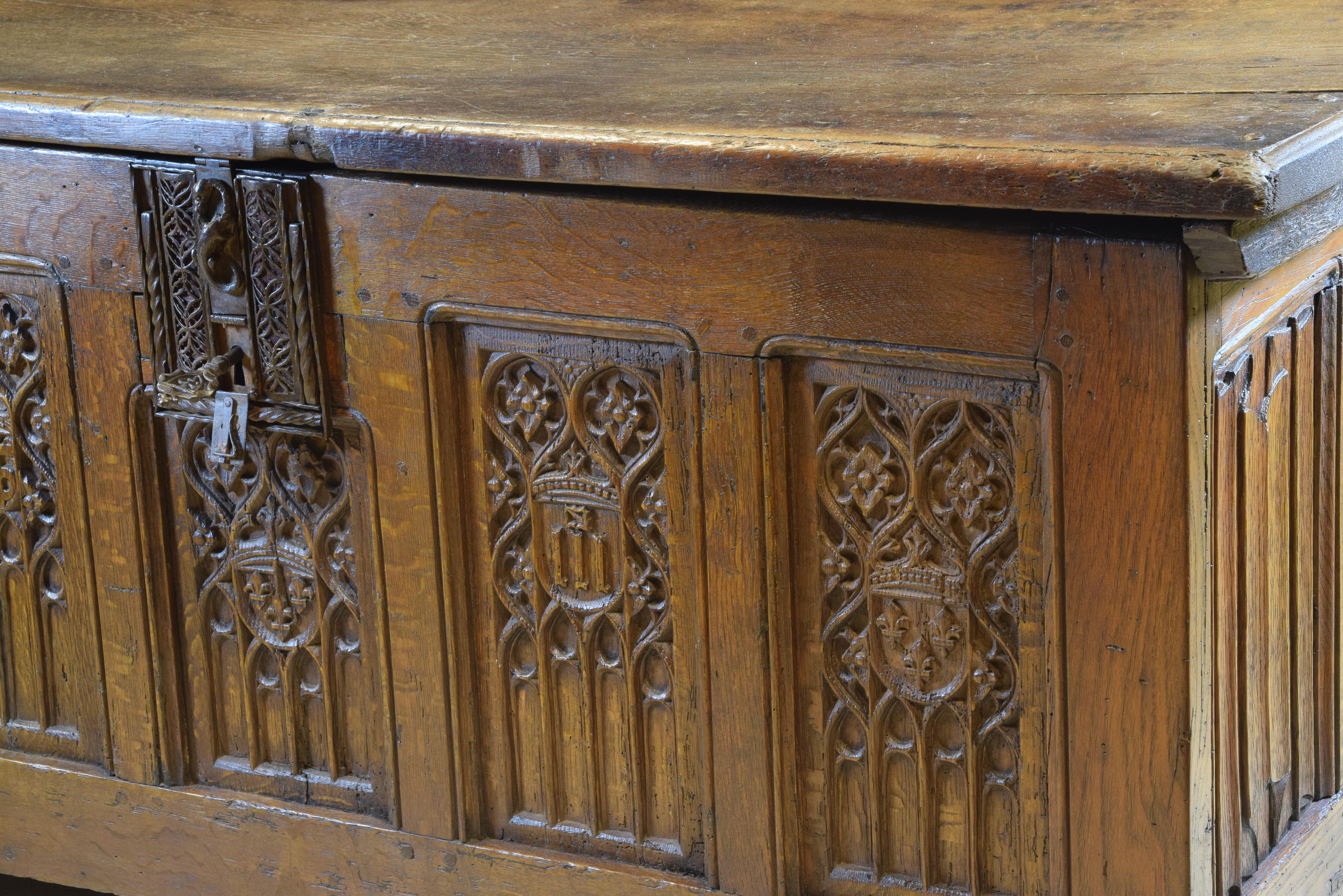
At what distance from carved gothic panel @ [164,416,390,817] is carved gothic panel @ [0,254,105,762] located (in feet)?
0.40

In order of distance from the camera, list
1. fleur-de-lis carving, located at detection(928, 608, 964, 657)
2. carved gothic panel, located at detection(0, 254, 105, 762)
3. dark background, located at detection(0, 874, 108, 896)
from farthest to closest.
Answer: dark background, located at detection(0, 874, 108, 896) < carved gothic panel, located at detection(0, 254, 105, 762) < fleur-de-lis carving, located at detection(928, 608, 964, 657)

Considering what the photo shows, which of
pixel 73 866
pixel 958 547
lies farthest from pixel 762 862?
pixel 73 866

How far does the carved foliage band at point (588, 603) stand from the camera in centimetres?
149

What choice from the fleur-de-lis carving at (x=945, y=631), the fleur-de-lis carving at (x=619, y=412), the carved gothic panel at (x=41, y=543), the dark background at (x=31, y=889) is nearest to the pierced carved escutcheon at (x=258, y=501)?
the carved gothic panel at (x=41, y=543)

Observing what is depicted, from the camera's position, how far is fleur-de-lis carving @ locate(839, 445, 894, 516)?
139cm

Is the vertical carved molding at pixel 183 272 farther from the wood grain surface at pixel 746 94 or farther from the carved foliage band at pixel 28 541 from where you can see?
the carved foliage band at pixel 28 541

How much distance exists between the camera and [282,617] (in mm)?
1684

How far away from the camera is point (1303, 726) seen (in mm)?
1542

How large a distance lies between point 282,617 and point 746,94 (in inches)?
26.6

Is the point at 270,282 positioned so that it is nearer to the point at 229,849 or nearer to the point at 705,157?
the point at 705,157

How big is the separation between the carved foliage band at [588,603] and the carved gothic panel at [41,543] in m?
0.48

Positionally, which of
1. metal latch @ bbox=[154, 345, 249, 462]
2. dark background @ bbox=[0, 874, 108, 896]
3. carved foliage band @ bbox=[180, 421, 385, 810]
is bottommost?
dark background @ bbox=[0, 874, 108, 896]

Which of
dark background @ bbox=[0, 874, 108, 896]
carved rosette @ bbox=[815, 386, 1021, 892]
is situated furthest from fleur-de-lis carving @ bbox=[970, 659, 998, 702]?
dark background @ bbox=[0, 874, 108, 896]

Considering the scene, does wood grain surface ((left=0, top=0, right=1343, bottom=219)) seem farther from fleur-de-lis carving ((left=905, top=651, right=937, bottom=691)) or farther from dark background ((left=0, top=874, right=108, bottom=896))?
dark background ((left=0, top=874, right=108, bottom=896))
